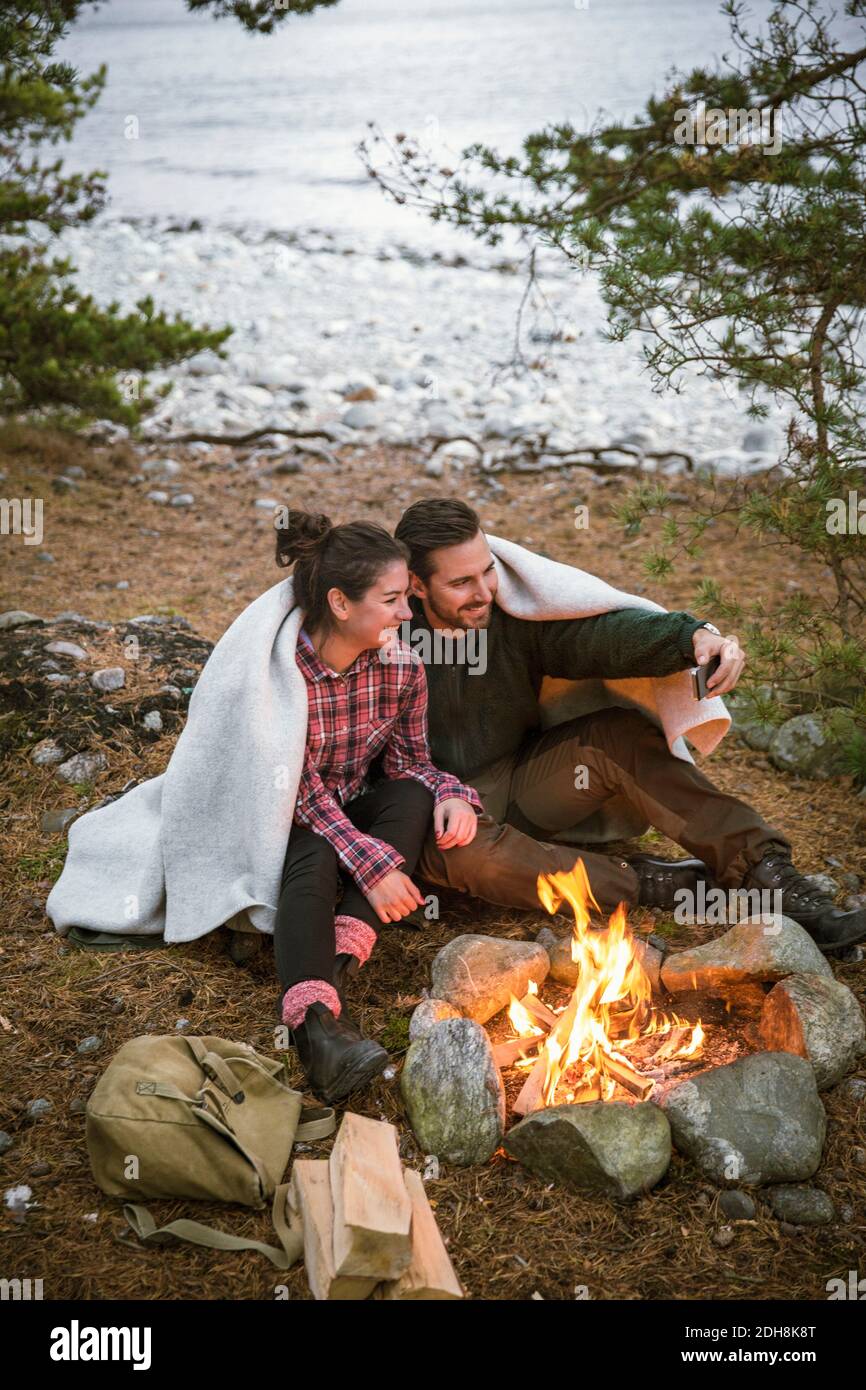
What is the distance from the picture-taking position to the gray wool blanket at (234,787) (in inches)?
139

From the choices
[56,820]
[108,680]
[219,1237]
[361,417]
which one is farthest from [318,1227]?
[361,417]

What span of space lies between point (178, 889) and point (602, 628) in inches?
64.7

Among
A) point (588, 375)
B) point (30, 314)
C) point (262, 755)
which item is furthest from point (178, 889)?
point (588, 375)

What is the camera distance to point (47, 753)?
15.6ft

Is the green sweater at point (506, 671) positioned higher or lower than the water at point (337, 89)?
lower

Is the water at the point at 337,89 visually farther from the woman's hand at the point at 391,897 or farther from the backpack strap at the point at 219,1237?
the backpack strap at the point at 219,1237

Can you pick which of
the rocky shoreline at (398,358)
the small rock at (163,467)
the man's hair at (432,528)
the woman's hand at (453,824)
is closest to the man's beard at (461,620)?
the man's hair at (432,528)

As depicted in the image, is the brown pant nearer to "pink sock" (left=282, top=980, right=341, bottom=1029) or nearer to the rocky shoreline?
"pink sock" (left=282, top=980, right=341, bottom=1029)

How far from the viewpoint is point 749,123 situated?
5191 millimetres

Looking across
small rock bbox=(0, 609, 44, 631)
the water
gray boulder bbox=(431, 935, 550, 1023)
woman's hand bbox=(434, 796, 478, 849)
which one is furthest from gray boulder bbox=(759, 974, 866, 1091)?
the water

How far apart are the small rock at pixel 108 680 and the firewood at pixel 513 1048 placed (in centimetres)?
254

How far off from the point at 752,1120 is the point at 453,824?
1.27 metres

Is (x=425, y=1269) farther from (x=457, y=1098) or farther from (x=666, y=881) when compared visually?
(x=666, y=881)
